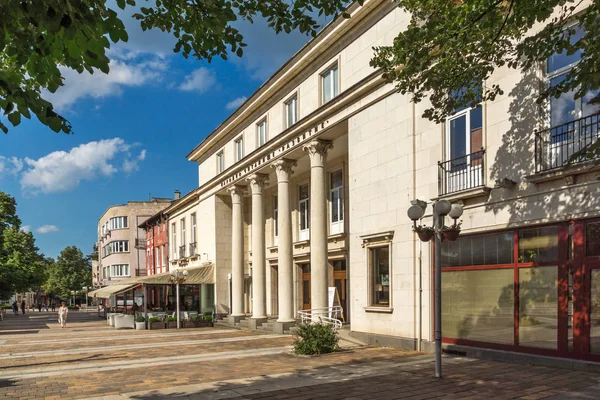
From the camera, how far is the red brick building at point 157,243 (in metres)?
43.7

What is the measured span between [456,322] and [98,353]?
10.9m

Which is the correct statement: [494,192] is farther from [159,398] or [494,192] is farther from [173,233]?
[173,233]

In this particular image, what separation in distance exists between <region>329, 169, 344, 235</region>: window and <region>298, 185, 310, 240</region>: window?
7.27 ft

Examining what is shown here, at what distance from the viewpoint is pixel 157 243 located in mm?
46562

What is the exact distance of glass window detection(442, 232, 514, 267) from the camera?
1220 centimetres

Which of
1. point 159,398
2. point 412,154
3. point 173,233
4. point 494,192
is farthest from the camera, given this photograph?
point 173,233

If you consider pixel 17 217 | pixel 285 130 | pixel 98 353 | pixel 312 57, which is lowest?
pixel 98 353

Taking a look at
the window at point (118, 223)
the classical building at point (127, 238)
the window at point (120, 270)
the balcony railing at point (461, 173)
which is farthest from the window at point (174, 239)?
the balcony railing at point (461, 173)

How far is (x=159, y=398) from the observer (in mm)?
9133

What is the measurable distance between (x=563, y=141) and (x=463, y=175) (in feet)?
9.15

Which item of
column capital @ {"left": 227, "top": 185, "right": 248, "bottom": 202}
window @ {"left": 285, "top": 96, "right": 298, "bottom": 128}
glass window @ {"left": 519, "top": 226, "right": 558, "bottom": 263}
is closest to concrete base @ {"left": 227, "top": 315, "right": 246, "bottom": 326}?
column capital @ {"left": 227, "top": 185, "right": 248, "bottom": 202}

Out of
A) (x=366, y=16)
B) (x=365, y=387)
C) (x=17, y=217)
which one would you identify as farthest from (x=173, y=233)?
(x=365, y=387)

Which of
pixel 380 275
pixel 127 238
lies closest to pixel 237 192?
pixel 380 275

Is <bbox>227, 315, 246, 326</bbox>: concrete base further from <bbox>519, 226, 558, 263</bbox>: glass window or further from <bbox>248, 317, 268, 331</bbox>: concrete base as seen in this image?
<bbox>519, 226, 558, 263</bbox>: glass window
